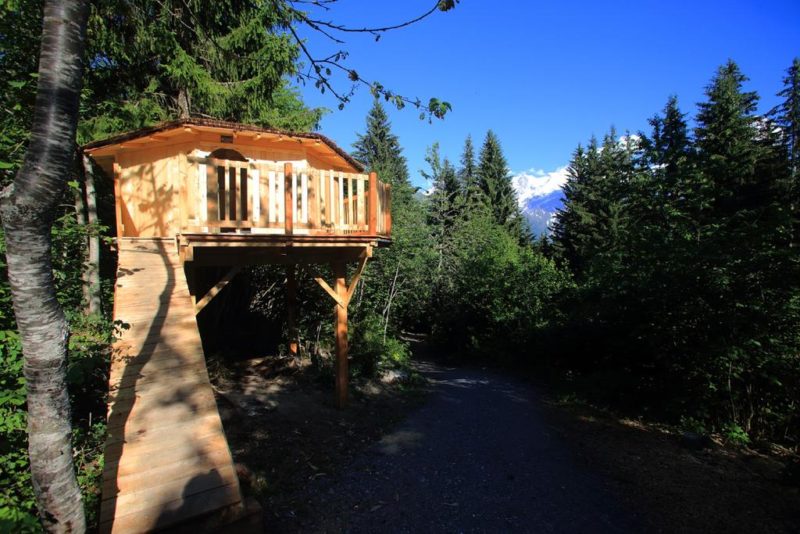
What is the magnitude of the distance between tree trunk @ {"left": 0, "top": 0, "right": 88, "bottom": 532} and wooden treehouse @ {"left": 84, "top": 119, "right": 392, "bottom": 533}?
1.57 feet

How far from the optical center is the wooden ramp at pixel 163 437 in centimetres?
262

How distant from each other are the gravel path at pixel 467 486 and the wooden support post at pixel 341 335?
4.36 feet

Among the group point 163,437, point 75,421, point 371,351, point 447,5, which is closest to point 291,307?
point 371,351

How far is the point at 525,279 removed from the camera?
17.1 meters

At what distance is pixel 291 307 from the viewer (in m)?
10.7

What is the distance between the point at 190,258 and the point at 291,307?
510cm

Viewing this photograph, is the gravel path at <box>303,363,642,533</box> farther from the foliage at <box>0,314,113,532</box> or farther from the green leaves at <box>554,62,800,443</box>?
the green leaves at <box>554,62,800,443</box>

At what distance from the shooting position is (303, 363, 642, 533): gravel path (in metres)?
4.69

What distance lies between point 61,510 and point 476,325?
17011mm

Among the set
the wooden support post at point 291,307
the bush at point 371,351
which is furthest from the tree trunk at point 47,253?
the wooden support post at point 291,307

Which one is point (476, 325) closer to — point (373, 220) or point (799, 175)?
point (373, 220)

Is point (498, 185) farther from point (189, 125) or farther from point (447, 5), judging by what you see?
point (447, 5)

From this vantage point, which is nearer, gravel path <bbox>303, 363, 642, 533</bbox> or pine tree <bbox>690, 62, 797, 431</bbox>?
gravel path <bbox>303, 363, 642, 533</bbox>

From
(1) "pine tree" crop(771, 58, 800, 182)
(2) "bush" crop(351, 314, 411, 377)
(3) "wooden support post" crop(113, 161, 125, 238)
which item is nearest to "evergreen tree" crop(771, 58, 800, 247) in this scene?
(1) "pine tree" crop(771, 58, 800, 182)
